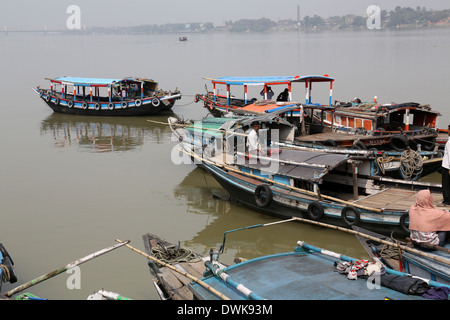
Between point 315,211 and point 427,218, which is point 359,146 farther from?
point 427,218

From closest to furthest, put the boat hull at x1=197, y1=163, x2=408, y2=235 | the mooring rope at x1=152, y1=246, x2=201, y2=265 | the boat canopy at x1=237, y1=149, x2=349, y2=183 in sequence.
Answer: the mooring rope at x1=152, y1=246, x2=201, y2=265 < the boat hull at x1=197, y1=163, x2=408, y2=235 < the boat canopy at x1=237, y1=149, x2=349, y2=183

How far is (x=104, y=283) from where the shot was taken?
28.7 feet

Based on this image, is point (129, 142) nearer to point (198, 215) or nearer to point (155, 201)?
point (155, 201)

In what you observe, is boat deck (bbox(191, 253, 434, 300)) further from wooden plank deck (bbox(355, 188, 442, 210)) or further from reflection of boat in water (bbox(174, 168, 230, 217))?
reflection of boat in water (bbox(174, 168, 230, 217))

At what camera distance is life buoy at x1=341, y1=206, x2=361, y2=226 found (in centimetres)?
985

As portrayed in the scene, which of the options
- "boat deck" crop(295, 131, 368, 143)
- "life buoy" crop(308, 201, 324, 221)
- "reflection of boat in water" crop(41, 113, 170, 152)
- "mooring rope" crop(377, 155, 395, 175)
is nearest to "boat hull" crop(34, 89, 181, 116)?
"reflection of boat in water" crop(41, 113, 170, 152)

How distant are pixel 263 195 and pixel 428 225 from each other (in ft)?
14.2

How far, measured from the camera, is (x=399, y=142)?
14086 millimetres

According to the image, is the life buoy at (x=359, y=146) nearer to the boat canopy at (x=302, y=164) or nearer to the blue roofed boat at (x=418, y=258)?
the boat canopy at (x=302, y=164)

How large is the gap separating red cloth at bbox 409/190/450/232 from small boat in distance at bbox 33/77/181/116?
56.6 feet

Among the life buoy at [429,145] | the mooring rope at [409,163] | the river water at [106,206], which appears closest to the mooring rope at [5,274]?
the river water at [106,206]

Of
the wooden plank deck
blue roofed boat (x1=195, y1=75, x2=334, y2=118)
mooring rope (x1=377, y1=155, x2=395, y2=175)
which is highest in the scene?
blue roofed boat (x1=195, y1=75, x2=334, y2=118)
